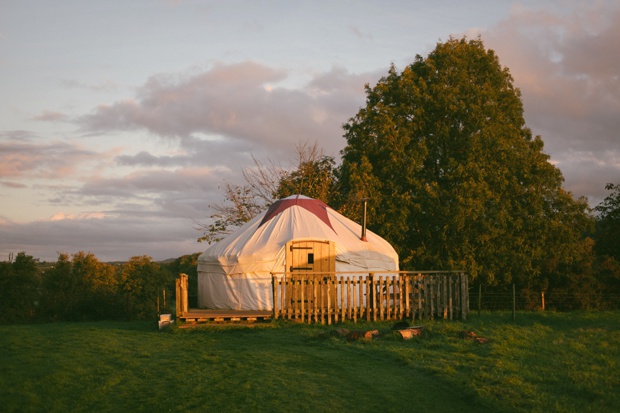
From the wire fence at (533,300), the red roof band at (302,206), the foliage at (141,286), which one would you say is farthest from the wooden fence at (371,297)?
the wire fence at (533,300)

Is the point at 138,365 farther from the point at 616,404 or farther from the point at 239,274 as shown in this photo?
the point at 239,274

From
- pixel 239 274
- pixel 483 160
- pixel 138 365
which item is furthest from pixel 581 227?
pixel 138 365

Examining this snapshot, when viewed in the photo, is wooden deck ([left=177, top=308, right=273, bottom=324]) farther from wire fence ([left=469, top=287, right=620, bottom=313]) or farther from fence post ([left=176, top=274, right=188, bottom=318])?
wire fence ([left=469, top=287, right=620, bottom=313])

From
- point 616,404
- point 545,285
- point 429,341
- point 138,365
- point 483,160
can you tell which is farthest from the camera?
point 545,285

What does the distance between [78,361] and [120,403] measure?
2968 mm

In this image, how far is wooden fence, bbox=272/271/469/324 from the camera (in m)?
14.5

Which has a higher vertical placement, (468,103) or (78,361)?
(468,103)

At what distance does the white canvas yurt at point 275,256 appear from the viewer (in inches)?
664

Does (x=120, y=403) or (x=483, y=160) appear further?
(x=483, y=160)

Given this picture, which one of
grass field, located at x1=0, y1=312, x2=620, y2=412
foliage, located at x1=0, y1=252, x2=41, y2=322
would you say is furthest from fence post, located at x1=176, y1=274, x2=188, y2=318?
foliage, located at x1=0, y1=252, x2=41, y2=322

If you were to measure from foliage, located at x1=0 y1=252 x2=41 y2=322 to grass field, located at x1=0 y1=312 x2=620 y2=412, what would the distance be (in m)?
5.00

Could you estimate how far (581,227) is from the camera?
79.2 feet

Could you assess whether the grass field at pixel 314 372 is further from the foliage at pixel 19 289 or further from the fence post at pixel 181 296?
the foliage at pixel 19 289

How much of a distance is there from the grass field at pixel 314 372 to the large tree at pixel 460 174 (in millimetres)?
10900
